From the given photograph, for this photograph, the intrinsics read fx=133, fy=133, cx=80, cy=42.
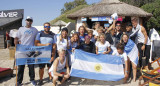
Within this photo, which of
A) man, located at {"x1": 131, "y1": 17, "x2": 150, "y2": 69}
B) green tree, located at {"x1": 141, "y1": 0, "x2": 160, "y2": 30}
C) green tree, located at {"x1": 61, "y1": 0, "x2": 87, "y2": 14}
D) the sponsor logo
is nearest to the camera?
man, located at {"x1": 131, "y1": 17, "x2": 150, "y2": 69}

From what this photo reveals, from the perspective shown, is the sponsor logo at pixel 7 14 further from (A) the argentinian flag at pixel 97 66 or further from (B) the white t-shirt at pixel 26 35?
(A) the argentinian flag at pixel 97 66

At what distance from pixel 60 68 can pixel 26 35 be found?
1.40 meters

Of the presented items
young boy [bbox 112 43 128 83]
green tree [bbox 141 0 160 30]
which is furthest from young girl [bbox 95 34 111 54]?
green tree [bbox 141 0 160 30]

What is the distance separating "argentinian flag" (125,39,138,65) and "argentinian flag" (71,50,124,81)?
404mm

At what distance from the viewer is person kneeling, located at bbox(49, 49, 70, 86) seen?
3.74 m

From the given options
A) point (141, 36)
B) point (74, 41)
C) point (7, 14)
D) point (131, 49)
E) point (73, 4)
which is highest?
point (73, 4)

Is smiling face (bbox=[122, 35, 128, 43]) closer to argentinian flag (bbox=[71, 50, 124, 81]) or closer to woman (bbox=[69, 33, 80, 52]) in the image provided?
argentinian flag (bbox=[71, 50, 124, 81])

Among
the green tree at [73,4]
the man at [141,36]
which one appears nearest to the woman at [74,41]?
the man at [141,36]

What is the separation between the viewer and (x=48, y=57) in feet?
14.1

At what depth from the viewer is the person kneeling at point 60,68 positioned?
374 centimetres

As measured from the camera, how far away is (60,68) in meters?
3.96

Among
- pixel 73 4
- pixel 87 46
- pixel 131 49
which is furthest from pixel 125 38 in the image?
pixel 73 4

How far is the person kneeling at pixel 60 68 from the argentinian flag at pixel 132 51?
2.02 m

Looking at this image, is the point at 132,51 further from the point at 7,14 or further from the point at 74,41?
the point at 7,14
